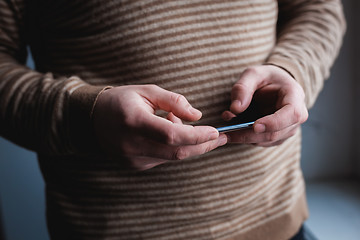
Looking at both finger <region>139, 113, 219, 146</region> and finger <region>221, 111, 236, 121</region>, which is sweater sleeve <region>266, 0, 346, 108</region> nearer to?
finger <region>221, 111, 236, 121</region>

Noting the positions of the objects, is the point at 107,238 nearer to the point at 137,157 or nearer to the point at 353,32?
the point at 137,157

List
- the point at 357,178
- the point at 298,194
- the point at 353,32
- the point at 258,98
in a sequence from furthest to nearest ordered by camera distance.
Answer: the point at 357,178 < the point at 353,32 < the point at 298,194 < the point at 258,98

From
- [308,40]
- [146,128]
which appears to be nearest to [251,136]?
[146,128]

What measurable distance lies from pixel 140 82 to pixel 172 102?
4.8 inches

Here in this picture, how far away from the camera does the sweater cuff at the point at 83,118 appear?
0.42 m

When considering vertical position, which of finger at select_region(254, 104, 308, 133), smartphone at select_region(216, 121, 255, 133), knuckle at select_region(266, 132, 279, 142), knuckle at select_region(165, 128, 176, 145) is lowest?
knuckle at select_region(266, 132, 279, 142)

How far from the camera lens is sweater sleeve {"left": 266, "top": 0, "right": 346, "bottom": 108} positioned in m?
0.53

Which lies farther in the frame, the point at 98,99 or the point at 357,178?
the point at 357,178

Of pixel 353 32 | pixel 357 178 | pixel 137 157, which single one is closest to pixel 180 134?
pixel 137 157

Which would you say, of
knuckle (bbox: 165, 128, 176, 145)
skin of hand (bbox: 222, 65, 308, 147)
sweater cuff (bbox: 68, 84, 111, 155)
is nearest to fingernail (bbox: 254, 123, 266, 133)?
skin of hand (bbox: 222, 65, 308, 147)

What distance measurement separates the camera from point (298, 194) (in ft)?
2.03

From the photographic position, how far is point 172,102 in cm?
38

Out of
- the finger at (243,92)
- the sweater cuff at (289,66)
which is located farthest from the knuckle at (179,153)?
the sweater cuff at (289,66)

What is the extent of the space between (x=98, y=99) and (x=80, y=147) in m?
0.08
